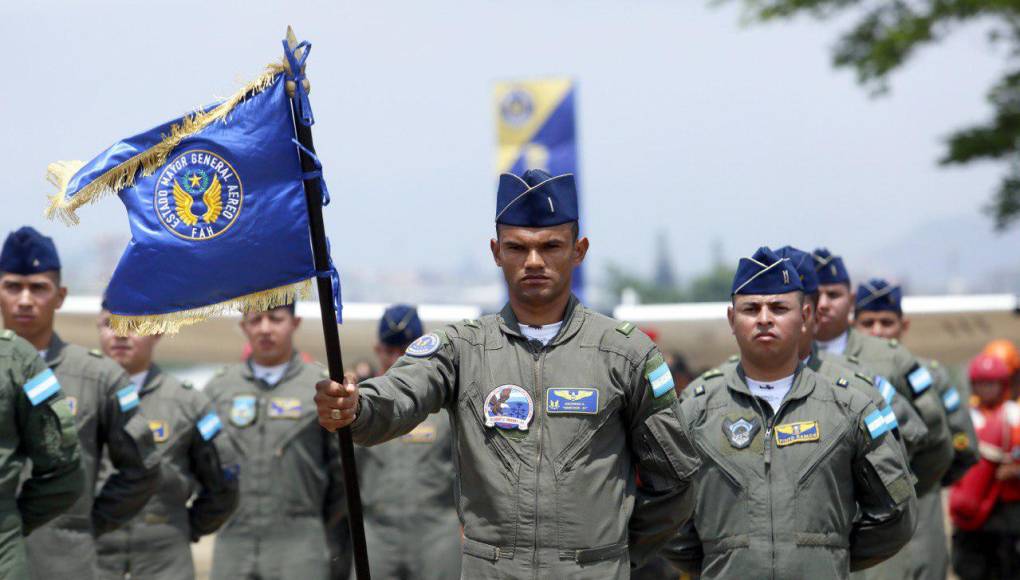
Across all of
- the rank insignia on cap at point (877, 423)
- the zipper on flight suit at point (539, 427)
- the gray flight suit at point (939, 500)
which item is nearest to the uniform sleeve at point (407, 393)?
the zipper on flight suit at point (539, 427)

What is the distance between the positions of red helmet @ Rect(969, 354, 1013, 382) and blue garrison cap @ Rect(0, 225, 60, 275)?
7.93m

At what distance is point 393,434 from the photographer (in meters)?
4.75

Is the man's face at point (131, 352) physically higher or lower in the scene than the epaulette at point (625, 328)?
lower

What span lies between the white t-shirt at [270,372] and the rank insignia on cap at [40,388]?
2893 mm

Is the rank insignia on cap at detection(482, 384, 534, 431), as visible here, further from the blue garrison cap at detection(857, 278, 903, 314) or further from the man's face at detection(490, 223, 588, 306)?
the blue garrison cap at detection(857, 278, 903, 314)

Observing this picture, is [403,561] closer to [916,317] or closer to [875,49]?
[916,317]

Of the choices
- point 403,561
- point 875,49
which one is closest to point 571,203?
point 403,561

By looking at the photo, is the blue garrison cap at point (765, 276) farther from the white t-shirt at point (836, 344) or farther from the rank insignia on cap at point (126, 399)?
the rank insignia on cap at point (126, 399)

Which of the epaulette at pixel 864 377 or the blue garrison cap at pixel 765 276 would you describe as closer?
the blue garrison cap at pixel 765 276

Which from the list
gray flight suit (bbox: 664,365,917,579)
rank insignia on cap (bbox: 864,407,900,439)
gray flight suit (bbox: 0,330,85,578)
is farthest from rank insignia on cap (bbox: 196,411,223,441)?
rank insignia on cap (bbox: 864,407,900,439)

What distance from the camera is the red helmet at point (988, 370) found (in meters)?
12.1

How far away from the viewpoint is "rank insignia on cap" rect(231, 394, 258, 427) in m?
9.12

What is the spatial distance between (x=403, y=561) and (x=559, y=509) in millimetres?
4445

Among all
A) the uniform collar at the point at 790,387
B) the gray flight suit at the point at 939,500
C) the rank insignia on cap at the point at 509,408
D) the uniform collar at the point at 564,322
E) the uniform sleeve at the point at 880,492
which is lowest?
the gray flight suit at the point at 939,500
